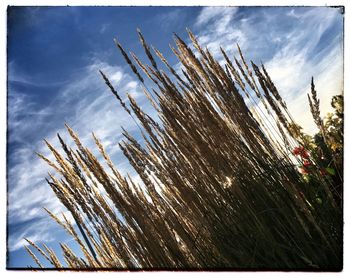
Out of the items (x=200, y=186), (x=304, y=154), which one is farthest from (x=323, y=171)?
(x=200, y=186)

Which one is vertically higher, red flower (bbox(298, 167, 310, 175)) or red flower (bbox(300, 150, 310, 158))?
red flower (bbox(300, 150, 310, 158))

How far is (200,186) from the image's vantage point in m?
1.63

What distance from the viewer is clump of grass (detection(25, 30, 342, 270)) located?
5.22 feet

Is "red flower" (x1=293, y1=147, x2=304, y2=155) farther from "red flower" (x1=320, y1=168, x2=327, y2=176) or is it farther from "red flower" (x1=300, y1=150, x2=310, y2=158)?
"red flower" (x1=320, y1=168, x2=327, y2=176)

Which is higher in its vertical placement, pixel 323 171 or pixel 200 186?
pixel 200 186

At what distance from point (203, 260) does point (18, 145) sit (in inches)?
38.5

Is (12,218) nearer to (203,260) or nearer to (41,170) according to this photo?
(41,170)

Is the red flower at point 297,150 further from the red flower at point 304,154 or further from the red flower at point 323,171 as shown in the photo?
the red flower at point 323,171

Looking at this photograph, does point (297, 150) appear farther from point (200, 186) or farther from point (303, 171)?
point (200, 186)

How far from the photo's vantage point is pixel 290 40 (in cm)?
181

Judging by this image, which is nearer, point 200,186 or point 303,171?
point 200,186

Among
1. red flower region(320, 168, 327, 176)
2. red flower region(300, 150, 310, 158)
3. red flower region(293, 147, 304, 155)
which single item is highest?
red flower region(293, 147, 304, 155)

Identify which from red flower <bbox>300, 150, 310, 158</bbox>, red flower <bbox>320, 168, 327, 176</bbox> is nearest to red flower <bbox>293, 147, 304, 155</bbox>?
red flower <bbox>300, 150, 310, 158</bbox>

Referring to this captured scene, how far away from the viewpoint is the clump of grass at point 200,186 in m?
1.59
